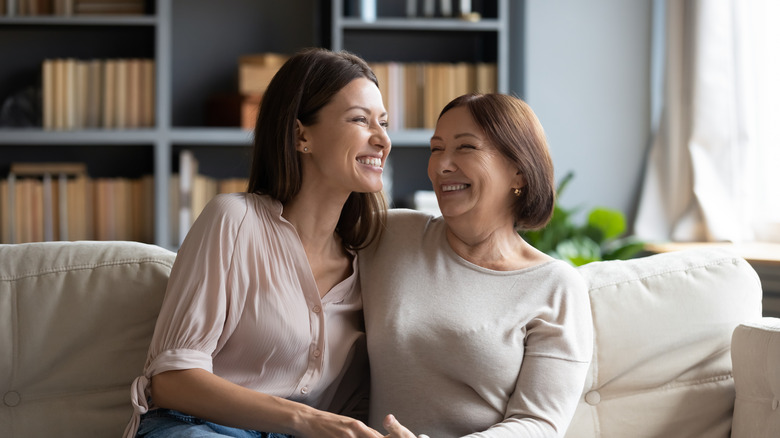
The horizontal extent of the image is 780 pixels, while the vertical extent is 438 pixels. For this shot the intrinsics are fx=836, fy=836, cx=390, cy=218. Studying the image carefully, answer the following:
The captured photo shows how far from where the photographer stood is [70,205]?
3461mm

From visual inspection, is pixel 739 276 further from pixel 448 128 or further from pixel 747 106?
pixel 747 106

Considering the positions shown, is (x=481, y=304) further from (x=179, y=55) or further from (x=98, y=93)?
(x=179, y=55)

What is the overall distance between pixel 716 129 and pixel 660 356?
6.44ft

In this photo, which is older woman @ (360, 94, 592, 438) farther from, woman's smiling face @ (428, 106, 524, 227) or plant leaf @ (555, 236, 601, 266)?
plant leaf @ (555, 236, 601, 266)

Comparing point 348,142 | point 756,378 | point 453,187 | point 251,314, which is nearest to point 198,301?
point 251,314

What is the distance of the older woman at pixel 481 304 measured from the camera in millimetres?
1493

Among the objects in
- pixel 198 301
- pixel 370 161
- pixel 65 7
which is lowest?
pixel 198 301

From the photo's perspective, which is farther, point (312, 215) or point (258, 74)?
point (258, 74)

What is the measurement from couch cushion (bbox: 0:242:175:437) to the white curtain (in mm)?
2504

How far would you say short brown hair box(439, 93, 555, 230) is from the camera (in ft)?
5.16

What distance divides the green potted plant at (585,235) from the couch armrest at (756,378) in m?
1.60

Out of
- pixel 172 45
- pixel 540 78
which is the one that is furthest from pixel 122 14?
pixel 540 78

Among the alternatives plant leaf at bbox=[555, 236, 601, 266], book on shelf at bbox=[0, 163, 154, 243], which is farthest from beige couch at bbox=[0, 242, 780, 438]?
book on shelf at bbox=[0, 163, 154, 243]

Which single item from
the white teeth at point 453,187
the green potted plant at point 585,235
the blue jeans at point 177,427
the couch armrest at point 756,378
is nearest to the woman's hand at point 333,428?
the blue jeans at point 177,427
